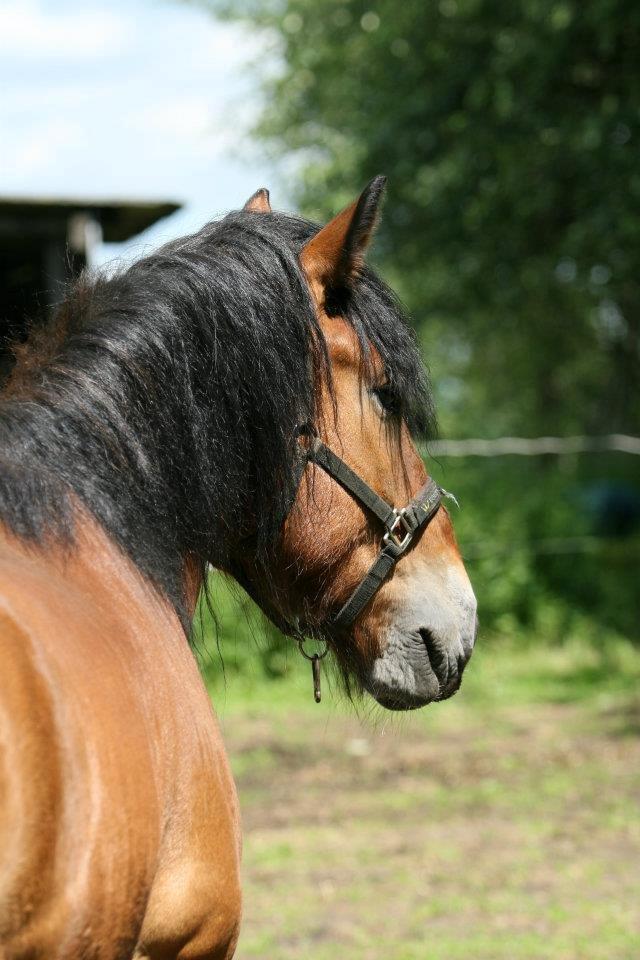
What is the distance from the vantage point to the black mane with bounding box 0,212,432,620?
71.9 inches

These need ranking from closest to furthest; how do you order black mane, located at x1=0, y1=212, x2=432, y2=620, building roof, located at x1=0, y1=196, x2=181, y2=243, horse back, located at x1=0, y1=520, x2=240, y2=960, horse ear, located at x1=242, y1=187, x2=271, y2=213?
horse back, located at x1=0, y1=520, x2=240, y2=960 → black mane, located at x1=0, y1=212, x2=432, y2=620 → horse ear, located at x1=242, y1=187, x2=271, y2=213 → building roof, located at x1=0, y1=196, x2=181, y2=243

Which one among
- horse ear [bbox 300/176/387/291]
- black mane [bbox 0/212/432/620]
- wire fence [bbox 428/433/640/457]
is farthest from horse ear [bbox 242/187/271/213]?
wire fence [bbox 428/433/640/457]

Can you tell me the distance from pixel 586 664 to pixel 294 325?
834 cm

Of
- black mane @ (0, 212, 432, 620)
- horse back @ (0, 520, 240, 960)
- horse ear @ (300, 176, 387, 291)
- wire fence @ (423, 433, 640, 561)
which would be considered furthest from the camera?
wire fence @ (423, 433, 640, 561)

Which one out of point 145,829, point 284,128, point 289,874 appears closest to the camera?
point 145,829

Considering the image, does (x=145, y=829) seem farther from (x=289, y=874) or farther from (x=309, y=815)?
(x=309, y=815)

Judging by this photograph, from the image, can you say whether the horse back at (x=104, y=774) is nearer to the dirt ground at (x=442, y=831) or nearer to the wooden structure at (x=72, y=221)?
the dirt ground at (x=442, y=831)

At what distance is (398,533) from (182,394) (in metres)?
0.56

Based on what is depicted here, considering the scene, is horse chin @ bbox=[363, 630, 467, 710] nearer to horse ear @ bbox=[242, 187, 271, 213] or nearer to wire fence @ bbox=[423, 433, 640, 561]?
horse ear @ bbox=[242, 187, 271, 213]

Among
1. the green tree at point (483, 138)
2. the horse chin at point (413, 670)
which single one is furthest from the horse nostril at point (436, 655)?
the green tree at point (483, 138)

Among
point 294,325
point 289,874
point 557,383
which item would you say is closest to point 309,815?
point 289,874

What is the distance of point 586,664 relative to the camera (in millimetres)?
9766

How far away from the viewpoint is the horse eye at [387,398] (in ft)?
7.19

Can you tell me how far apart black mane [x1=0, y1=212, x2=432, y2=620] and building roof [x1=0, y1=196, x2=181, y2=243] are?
464 cm
